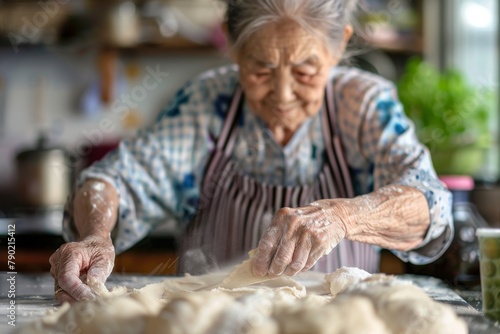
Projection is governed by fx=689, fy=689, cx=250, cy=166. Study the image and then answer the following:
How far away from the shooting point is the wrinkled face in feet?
4.66

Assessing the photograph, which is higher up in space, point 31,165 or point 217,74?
point 217,74

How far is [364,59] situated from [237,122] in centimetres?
180

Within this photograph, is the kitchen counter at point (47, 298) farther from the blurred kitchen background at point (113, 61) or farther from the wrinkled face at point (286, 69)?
the blurred kitchen background at point (113, 61)

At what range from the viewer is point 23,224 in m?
2.83

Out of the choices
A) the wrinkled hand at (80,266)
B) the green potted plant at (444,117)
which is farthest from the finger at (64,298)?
the green potted plant at (444,117)

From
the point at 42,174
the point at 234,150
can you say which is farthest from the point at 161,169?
the point at 42,174

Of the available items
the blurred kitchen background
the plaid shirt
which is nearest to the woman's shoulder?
the plaid shirt

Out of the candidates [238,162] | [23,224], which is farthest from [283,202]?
[23,224]

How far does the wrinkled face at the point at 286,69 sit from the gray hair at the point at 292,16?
0.05ft

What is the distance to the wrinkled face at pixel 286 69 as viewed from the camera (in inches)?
55.9

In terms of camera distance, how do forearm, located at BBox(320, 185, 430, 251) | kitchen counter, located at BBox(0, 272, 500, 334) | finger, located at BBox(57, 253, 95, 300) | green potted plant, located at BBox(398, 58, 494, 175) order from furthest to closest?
1. green potted plant, located at BBox(398, 58, 494, 175)
2. forearm, located at BBox(320, 185, 430, 251)
3. finger, located at BBox(57, 253, 95, 300)
4. kitchen counter, located at BBox(0, 272, 500, 334)

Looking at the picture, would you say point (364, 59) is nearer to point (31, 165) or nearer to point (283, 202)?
point (31, 165)

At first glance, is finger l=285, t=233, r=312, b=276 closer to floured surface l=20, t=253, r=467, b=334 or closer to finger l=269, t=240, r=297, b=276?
finger l=269, t=240, r=297, b=276

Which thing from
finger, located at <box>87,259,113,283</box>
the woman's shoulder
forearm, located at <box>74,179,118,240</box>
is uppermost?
the woman's shoulder
